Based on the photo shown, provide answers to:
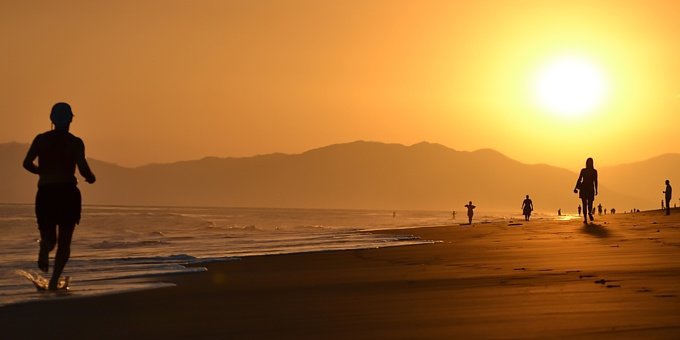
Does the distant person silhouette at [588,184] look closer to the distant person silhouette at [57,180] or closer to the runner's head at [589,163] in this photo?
the runner's head at [589,163]

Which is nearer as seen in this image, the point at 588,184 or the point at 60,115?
the point at 60,115

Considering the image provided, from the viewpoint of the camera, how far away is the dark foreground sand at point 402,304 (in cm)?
616

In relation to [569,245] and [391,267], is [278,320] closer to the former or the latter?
[391,267]

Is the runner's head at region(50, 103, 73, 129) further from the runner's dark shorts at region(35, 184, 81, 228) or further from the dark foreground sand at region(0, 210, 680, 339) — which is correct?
the dark foreground sand at region(0, 210, 680, 339)

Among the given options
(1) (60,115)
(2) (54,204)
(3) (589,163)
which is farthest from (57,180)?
(3) (589,163)

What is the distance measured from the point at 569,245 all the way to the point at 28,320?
10.8 metres

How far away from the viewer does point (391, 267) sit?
1306cm

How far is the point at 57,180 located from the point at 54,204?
268 mm

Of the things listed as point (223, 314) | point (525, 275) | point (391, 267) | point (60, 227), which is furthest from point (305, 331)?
point (391, 267)

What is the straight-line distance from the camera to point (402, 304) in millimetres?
7766

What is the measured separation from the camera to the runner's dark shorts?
10.4m

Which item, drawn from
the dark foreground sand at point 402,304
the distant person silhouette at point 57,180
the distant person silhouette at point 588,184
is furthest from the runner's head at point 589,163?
the distant person silhouette at point 57,180

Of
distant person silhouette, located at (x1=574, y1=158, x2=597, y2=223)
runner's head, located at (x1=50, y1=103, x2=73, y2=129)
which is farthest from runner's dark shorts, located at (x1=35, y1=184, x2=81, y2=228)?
distant person silhouette, located at (x1=574, y1=158, x2=597, y2=223)

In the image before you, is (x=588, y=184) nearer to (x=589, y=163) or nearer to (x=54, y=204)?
(x=589, y=163)
